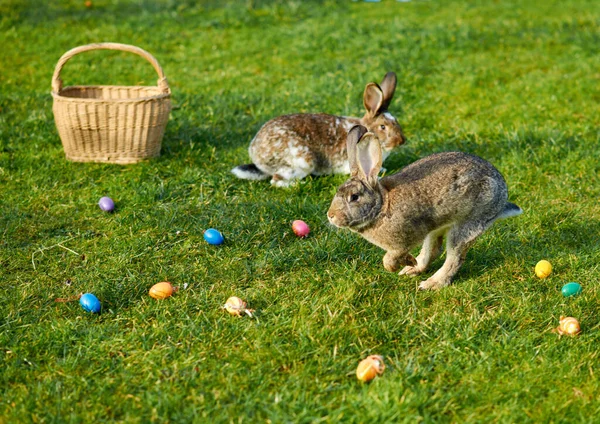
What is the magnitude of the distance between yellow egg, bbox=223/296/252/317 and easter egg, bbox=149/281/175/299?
0.39m

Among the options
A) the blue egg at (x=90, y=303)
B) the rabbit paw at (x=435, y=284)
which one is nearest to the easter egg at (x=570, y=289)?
the rabbit paw at (x=435, y=284)

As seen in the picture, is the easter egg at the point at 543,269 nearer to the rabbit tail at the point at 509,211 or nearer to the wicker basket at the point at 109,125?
the rabbit tail at the point at 509,211

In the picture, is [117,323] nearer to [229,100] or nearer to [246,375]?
[246,375]

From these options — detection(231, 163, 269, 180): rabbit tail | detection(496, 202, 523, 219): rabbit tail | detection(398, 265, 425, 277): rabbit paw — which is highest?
detection(496, 202, 523, 219): rabbit tail

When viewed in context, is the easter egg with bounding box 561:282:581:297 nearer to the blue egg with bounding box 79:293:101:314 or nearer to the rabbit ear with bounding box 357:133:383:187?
the rabbit ear with bounding box 357:133:383:187

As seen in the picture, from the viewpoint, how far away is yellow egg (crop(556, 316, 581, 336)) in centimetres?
382

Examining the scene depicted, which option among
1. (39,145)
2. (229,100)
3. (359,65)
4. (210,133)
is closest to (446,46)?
(359,65)

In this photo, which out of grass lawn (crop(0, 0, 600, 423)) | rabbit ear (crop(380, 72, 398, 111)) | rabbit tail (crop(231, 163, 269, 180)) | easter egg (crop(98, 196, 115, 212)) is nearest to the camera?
grass lawn (crop(0, 0, 600, 423))

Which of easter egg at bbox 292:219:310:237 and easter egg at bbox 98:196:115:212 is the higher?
easter egg at bbox 292:219:310:237

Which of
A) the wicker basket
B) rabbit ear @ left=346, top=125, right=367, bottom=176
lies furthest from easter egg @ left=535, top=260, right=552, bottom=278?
the wicker basket

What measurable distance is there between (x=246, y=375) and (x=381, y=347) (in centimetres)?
70

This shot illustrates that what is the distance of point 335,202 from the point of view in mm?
4125

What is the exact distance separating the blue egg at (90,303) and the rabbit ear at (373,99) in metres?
2.94

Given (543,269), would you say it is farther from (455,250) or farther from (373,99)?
(373,99)
